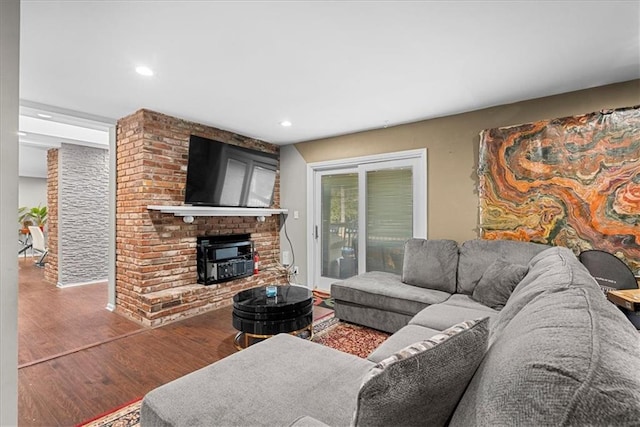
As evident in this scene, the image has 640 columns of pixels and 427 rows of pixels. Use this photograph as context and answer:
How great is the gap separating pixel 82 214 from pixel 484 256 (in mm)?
6105

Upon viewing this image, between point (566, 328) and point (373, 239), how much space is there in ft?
11.6

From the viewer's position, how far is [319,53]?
7.23 feet

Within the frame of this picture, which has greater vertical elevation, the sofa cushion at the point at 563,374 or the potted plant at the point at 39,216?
the potted plant at the point at 39,216

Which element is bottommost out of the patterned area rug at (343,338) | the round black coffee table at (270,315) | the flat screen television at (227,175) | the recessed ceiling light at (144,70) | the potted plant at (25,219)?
the patterned area rug at (343,338)

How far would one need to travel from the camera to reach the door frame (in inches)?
147

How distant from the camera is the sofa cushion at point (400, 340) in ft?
5.38

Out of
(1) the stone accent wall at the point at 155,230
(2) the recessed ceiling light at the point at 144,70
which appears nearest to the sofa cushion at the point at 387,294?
(1) the stone accent wall at the point at 155,230

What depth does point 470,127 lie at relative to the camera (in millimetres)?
3400

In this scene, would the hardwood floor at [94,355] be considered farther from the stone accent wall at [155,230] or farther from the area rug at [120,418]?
the stone accent wall at [155,230]

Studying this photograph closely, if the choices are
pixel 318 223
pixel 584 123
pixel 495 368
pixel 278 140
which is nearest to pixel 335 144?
pixel 278 140

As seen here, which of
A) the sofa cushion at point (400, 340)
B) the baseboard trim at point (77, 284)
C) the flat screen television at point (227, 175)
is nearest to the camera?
the sofa cushion at point (400, 340)

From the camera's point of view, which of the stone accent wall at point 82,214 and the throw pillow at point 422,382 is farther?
the stone accent wall at point 82,214

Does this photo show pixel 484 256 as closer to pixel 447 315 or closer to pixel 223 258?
pixel 447 315

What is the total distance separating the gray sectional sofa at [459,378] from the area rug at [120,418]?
80 centimetres
